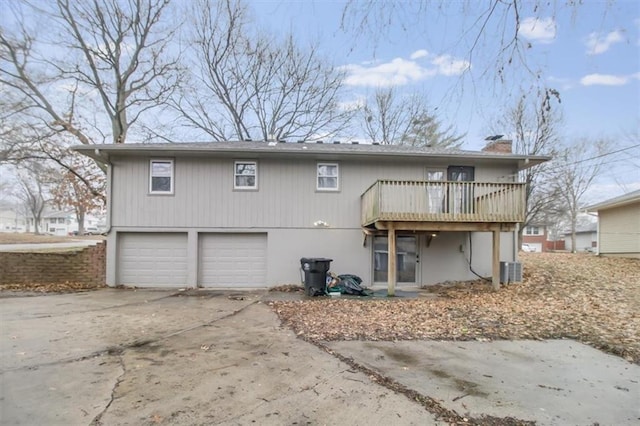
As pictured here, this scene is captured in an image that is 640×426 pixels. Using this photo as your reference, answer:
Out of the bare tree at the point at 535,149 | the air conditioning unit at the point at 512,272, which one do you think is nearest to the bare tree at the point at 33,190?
the air conditioning unit at the point at 512,272

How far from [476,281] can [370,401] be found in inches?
366

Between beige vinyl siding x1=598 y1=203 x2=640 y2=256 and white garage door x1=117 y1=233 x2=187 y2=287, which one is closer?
white garage door x1=117 y1=233 x2=187 y2=287

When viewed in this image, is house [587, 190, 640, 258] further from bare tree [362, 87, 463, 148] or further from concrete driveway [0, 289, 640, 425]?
concrete driveway [0, 289, 640, 425]

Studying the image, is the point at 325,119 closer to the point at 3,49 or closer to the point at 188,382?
the point at 3,49

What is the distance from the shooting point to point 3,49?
48.6 feet

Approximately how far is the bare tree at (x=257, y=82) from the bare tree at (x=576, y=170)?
1629cm

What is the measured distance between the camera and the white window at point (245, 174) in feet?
37.9

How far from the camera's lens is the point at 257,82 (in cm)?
2114

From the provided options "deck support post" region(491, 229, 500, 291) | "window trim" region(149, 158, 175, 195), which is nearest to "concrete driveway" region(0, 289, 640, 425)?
"deck support post" region(491, 229, 500, 291)

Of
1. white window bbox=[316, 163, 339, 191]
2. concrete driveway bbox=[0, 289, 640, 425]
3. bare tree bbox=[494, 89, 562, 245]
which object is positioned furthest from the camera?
bare tree bbox=[494, 89, 562, 245]

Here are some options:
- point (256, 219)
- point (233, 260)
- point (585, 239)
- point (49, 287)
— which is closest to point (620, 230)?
point (256, 219)

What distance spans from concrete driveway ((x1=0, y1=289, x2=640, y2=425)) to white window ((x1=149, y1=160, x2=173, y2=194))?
18.9 ft

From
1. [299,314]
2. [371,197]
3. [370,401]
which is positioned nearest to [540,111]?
[370,401]

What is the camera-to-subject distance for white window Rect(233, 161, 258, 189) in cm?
1155
